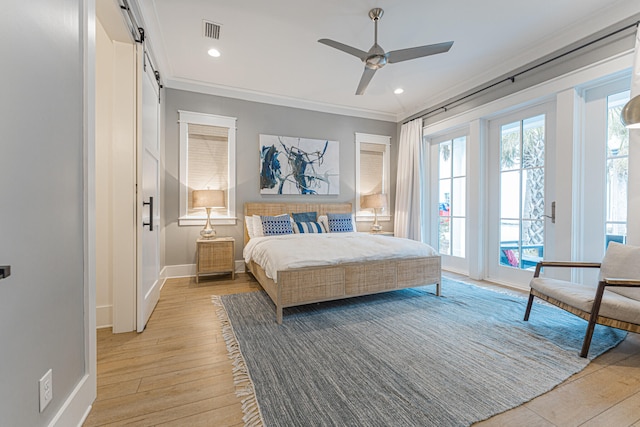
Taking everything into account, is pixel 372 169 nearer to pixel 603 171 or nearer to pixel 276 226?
pixel 276 226

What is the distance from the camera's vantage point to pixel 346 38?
3.12m

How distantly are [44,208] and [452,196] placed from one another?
16.0ft

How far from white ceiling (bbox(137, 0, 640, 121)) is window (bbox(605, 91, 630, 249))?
2.63 feet

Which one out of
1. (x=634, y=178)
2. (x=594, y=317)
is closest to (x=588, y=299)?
(x=594, y=317)

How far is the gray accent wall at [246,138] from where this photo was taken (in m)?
4.12

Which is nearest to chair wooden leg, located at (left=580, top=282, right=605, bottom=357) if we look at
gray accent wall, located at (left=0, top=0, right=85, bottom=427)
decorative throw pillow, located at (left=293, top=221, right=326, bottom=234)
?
gray accent wall, located at (left=0, top=0, right=85, bottom=427)

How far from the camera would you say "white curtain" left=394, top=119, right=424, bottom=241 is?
4930 millimetres

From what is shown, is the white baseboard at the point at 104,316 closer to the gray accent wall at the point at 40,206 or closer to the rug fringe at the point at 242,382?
the rug fringe at the point at 242,382

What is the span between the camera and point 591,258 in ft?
9.55

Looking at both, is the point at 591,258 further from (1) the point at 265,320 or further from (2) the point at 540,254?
(1) the point at 265,320

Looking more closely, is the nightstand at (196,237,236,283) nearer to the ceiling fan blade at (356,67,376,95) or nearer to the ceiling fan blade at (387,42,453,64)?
the ceiling fan blade at (356,67,376,95)

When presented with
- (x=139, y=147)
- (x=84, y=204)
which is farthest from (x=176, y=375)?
(x=139, y=147)

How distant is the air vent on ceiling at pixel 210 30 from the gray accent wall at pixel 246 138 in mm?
1374

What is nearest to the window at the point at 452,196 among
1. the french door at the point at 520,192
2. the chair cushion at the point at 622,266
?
the french door at the point at 520,192
